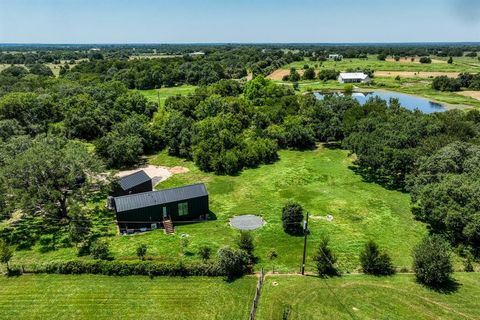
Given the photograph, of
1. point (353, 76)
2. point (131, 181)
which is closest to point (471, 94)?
point (353, 76)

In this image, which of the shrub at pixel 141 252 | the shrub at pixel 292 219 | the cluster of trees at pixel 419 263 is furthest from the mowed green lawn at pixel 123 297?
the shrub at pixel 292 219

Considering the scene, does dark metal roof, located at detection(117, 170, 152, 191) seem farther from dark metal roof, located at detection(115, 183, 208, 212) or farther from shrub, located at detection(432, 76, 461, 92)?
shrub, located at detection(432, 76, 461, 92)

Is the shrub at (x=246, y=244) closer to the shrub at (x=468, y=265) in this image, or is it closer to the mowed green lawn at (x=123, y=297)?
the mowed green lawn at (x=123, y=297)

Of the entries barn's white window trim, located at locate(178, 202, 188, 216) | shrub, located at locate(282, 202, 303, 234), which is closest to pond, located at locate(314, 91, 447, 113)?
shrub, located at locate(282, 202, 303, 234)

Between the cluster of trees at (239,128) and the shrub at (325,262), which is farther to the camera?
the cluster of trees at (239,128)

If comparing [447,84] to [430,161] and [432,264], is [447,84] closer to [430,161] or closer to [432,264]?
[430,161]

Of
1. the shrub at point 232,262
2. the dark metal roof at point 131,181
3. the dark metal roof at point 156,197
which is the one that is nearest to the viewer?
the shrub at point 232,262

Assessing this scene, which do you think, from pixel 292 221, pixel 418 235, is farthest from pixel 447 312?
pixel 292 221
